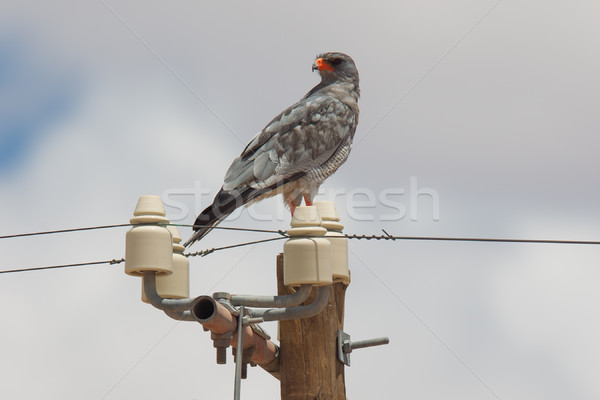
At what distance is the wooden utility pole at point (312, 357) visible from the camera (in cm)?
520

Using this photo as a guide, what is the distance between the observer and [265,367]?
5.37 m

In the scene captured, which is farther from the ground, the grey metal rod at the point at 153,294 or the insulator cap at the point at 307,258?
the insulator cap at the point at 307,258

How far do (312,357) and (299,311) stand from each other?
0.33m

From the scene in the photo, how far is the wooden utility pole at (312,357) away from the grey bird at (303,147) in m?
2.48

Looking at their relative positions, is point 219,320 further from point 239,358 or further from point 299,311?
point 299,311

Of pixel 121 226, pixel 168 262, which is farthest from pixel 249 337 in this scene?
pixel 121 226

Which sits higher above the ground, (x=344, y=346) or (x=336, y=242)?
(x=336, y=242)

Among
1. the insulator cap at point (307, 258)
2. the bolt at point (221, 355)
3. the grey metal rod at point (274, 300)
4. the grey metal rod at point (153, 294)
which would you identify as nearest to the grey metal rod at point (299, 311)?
the grey metal rod at point (274, 300)

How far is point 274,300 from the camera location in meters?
5.13

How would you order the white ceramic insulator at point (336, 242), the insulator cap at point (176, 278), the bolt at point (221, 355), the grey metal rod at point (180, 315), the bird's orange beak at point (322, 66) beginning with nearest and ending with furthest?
the bolt at point (221, 355) → the grey metal rod at point (180, 315) → the white ceramic insulator at point (336, 242) → the insulator cap at point (176, 278) → the bird's orange beak at point (322, 66)

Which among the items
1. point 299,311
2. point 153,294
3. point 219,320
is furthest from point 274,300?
point 153,294

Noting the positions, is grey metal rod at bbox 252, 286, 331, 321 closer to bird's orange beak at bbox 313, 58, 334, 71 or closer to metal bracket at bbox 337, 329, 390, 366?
metal bracket at bbox 337, 329, 390, 366

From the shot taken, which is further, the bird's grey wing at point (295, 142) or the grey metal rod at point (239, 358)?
the bird's grey wing at point (295, 142)

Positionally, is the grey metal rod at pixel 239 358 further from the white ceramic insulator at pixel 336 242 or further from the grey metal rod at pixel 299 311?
the white ceramic insulator at pixel 336 242
